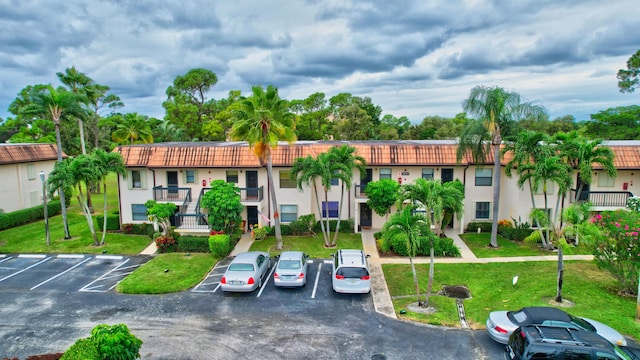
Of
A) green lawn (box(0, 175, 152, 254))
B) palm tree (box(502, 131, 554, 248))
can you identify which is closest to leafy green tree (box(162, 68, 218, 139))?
green lawn (box(0, 175, 152, 254))

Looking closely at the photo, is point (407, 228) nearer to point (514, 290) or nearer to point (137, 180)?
point (514, 290)

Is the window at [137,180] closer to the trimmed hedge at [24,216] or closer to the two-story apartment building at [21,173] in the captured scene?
the trimmed hedge at [24,216]

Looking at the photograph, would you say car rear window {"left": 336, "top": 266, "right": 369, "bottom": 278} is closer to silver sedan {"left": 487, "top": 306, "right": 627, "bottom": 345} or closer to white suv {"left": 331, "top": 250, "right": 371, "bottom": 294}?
white suv {"left": 331, "top": 250, "right": 371, "bottom": 294}

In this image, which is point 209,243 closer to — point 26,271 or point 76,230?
point 26,271

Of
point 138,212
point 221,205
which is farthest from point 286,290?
point 138,212

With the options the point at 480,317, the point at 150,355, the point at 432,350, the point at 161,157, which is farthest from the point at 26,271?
the point at 480,317
